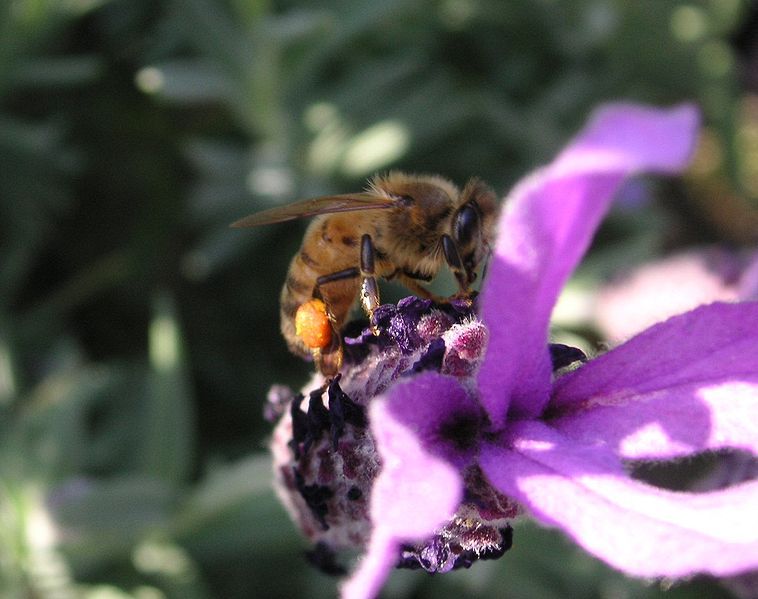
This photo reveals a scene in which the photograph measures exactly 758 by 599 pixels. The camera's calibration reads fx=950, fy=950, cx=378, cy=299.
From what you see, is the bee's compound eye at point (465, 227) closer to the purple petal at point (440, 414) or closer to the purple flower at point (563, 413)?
the purple flower at point (563, 413)

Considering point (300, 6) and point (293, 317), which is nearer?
point (293, 317)

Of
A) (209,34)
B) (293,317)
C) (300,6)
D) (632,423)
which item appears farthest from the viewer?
(300,6)

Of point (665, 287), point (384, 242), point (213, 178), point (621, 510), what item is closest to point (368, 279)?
point (384, 242)

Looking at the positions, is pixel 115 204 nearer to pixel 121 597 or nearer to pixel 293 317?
pixel 121 597

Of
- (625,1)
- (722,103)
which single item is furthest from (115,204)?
(722,103)

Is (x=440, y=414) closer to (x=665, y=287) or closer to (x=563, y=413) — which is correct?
(x=563, y=413)

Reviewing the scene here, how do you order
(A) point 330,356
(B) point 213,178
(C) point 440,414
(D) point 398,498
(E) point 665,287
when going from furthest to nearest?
1. (B) point 213,178
2. (E) point 665,287
3. (A) point 330,356
4. (C) point 440,414
5. (D) point 398,498
